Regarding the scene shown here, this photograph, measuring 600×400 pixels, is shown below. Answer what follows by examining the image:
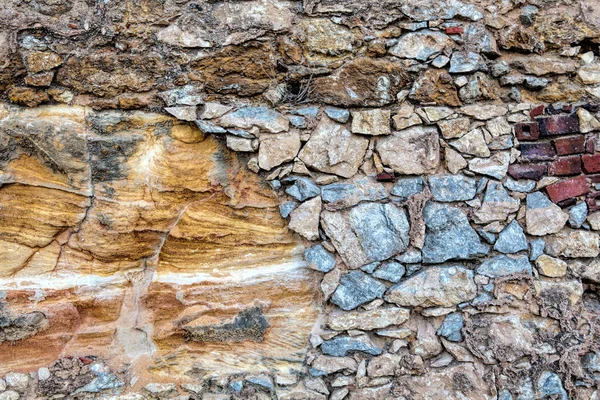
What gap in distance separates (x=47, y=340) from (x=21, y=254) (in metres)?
0.38

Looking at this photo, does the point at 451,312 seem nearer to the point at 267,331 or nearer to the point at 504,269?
the point at 504,269

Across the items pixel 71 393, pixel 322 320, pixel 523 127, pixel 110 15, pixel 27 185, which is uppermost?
pixel 110 15

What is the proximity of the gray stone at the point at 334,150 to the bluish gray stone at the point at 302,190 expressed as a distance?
0.07 metres

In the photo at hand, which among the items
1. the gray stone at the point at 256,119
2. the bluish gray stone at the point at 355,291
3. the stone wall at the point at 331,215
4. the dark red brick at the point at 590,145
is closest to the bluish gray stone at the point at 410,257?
the stone wall at the point at 331,215

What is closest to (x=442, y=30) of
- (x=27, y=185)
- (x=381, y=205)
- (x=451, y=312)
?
(x=381, y=205)

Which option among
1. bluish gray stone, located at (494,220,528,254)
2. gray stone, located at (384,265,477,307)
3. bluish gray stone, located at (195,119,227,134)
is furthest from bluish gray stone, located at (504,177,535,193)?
bluish gray stone, located at (195,119,227,134)

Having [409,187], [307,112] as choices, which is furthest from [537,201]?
[307,112]

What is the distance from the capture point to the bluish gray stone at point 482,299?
6.53 feet

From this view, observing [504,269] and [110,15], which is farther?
[504,269]

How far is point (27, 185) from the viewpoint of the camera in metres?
1.88

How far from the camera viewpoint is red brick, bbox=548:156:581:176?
1988 millimetres

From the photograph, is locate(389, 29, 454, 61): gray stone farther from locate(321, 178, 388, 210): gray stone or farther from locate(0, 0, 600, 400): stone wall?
locate(321, 178, 388, 210): gray stone

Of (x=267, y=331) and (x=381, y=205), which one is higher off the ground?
(x=381, y=205)

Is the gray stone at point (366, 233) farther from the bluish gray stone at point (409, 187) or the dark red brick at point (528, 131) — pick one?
the dark red brick at point (528, 131)
